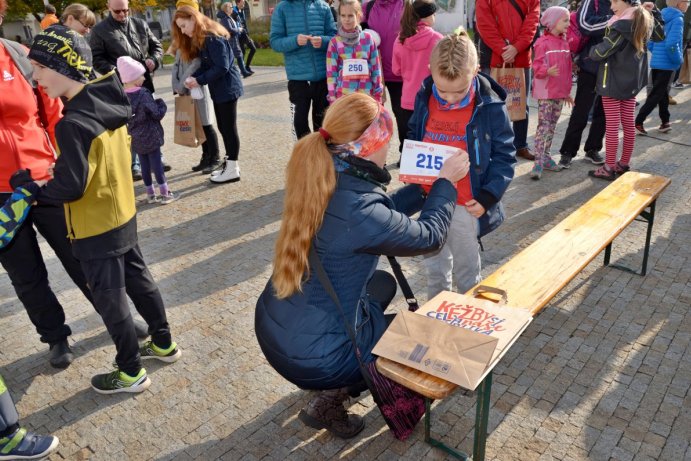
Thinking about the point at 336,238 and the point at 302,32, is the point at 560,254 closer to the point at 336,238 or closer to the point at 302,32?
the point at 336,238

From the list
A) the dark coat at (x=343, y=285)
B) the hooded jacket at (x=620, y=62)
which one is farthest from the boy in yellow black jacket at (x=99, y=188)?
the hooded jacket at (x=620, y=62)

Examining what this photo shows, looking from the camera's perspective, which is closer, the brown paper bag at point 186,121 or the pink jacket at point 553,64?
the pink jacket at point 553,64

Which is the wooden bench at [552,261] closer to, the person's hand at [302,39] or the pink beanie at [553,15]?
the pink beanie at [553,15]

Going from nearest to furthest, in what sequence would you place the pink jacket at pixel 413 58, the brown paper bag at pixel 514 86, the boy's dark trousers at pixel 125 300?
the boy's dark trousers at pixel 125 300, the pink jacket at pixel 413 58, the brown paper bag at pixel 514 86

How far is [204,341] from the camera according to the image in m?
3.90

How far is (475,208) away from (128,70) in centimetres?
371

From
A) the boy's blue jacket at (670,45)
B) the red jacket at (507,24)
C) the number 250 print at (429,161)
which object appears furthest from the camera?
the boy's blue jacket at (670,45)

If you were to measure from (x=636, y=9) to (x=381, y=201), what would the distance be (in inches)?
190

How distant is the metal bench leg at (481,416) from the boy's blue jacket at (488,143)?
119cm

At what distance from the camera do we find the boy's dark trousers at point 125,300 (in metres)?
3.15

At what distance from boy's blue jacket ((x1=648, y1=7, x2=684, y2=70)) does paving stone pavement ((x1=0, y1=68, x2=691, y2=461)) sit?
3.32m

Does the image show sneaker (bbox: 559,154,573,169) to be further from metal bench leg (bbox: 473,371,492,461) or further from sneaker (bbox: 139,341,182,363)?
sneaker (bbox: 139,341,182,363)

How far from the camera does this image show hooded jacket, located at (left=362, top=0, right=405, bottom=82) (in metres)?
6.57

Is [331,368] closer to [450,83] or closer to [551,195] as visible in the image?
[450,83]
